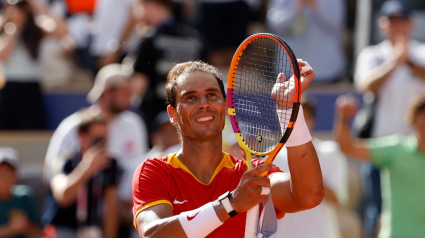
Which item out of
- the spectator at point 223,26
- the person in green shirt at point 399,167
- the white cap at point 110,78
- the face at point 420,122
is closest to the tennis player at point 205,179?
the person in green shirt at point 399,167

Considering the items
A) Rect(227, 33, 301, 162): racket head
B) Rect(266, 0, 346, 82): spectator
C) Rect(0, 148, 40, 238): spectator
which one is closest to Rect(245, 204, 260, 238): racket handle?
Rect(227, 33, 301, 162): racket head

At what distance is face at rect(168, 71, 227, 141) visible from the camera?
9.29ft

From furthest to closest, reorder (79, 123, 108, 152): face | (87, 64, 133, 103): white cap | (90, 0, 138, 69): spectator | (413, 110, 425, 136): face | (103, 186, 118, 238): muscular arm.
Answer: (90, 0, 138, 69): spectator, (87, 64, 133, 103): white cap, (79, 123, 108, 152): face, (103, 186, 118, 238): muscular arm, (413, 110, 425, 136): face

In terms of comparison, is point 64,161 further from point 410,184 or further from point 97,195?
point 410,184

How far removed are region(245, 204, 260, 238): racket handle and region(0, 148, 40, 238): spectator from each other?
3561 millimetres

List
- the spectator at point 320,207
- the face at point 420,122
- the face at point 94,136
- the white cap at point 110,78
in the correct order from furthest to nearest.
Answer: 1. the white cap at point 110,78
2. the face at point 94,136
3. the face at point 420,122
4. the spectator at point 320,207

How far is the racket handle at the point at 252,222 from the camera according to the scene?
267 centimetres

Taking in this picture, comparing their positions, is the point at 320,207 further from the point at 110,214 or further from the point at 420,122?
the point at 110,214

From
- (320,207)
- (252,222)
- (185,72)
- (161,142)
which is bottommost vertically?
(320,207)

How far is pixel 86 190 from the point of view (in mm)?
5469

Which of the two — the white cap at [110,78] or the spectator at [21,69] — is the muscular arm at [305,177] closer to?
the white cap at [110,78]

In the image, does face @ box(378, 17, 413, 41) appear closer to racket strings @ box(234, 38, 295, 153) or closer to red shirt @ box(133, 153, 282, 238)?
racket strings @ box(234, 38, 295, 153)

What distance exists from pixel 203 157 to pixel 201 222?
455 millimetres

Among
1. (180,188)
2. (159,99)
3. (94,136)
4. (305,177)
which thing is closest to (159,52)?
(159,99)
